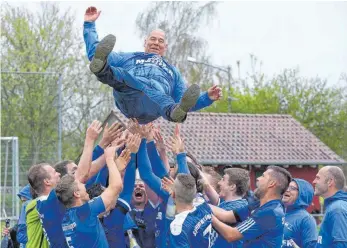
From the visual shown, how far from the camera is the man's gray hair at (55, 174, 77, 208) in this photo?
312 inches

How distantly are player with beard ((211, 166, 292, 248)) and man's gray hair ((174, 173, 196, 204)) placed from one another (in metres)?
0.42

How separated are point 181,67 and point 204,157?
10228 millimetres

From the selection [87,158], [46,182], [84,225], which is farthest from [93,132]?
[84,225]

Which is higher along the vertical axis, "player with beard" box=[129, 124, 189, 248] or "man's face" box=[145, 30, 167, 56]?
"man's face" box=[145, 30, 167, 56]

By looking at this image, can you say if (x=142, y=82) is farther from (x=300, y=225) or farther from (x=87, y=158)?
(x=300, y=225)

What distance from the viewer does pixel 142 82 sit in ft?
29.6

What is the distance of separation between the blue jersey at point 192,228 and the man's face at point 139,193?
1802 millimetres

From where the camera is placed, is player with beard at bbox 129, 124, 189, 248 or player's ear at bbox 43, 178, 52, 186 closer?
player's ear at bbox 43, 178, 52, 186

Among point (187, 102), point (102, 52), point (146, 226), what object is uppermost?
point (102, 52)

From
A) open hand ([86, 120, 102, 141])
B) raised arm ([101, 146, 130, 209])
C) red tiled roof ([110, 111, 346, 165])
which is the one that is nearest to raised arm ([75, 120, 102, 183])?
open hand ([86, 120, 102, 141])

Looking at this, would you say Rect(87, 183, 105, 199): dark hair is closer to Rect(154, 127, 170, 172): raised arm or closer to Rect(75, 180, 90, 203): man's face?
Rect(75, 180, 90, 203): man's face

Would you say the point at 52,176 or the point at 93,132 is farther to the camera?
the point at 52,176

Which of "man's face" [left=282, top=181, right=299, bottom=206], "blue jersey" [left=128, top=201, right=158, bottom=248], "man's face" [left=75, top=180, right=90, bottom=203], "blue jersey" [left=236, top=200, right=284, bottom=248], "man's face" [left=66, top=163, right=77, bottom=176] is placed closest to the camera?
"man's face" [left=75, top=180, right=90, bottom=203]

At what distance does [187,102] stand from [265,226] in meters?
1.38
